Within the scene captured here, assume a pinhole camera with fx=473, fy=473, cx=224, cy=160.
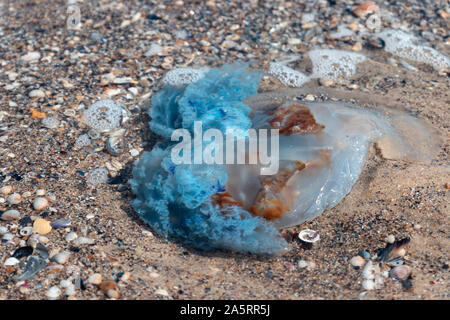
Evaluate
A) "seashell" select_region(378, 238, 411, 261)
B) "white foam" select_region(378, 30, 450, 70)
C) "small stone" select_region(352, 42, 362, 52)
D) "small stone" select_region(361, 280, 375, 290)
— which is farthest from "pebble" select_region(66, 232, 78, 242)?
"white foam" select_region(378, 30, 450, 70)

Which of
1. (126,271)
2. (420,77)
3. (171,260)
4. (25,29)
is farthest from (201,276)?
(25,29)

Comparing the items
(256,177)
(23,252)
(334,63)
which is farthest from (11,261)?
(334,63)

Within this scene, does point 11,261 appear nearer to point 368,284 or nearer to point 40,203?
point 40,203

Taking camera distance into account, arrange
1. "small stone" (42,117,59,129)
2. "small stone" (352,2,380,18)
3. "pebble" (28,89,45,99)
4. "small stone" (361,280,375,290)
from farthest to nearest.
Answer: "small stone" (352,2,380,18) < "pebble" (28,89,45,99) < "small stone" (42,117,59,129) < "small stone" (361,280,375,290)

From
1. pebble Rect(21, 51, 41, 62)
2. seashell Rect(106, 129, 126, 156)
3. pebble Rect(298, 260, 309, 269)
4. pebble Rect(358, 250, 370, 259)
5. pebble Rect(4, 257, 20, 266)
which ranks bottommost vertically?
pebble Rect(4, 257, 20, 266)

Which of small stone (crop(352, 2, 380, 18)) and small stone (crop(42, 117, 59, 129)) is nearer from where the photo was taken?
small stone (crop(42, 117, 59, 129))

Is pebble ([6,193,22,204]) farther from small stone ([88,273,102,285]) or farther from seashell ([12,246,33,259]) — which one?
small stone ([88,273,102,285])
